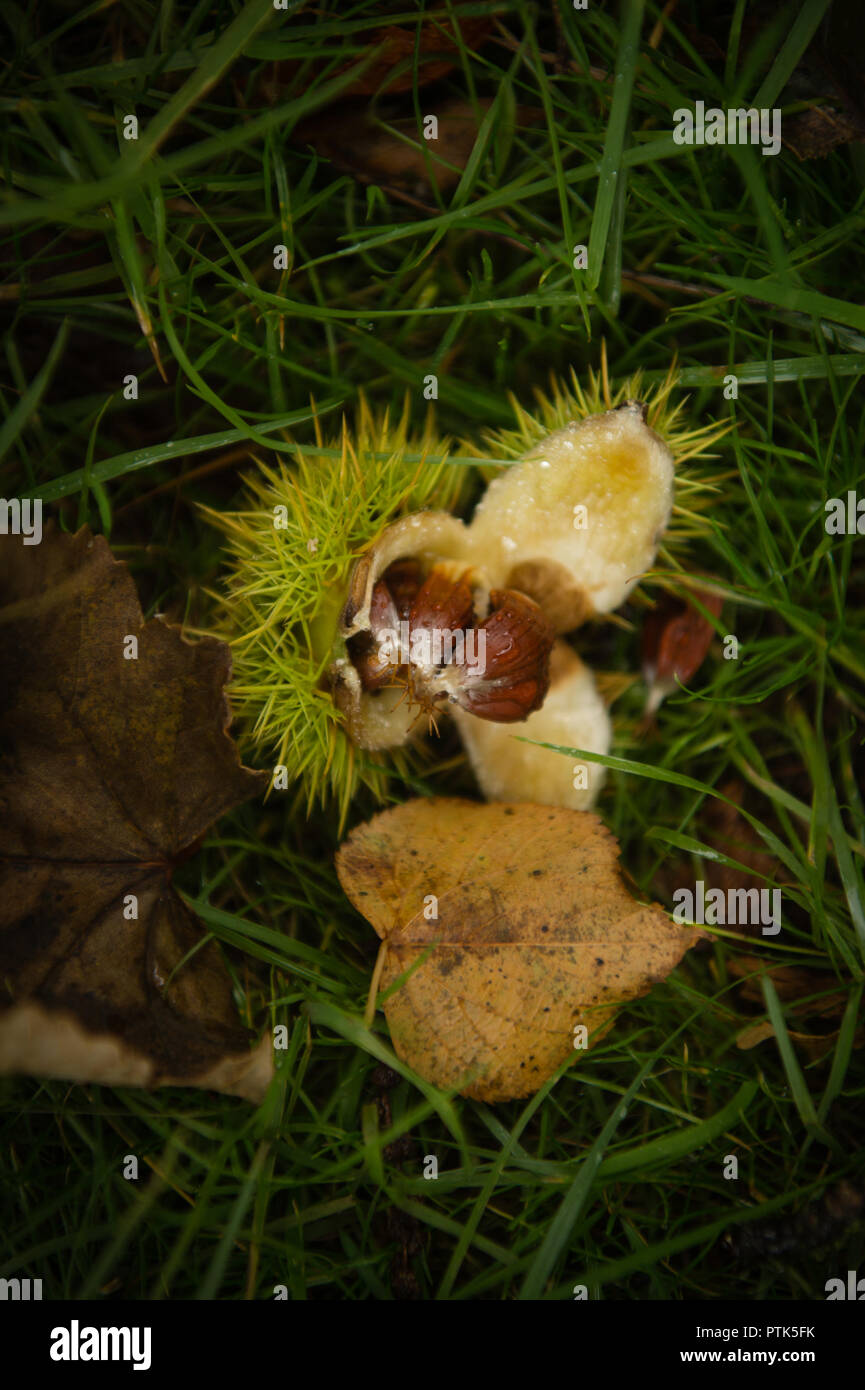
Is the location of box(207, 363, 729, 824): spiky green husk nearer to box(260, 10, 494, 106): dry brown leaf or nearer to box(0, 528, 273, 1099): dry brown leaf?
box(0, 528, 273, 1099): dry brown leaf

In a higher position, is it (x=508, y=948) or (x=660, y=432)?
(x=660, y=432)

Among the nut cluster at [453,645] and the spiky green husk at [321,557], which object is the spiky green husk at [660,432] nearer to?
the spiky green husk at [321,557]

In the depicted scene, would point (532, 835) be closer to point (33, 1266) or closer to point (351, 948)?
point (351, 948)

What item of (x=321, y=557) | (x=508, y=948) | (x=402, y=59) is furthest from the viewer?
(x=402, y=59)

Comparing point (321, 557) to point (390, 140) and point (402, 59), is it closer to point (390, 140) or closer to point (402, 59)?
point (390, 140)

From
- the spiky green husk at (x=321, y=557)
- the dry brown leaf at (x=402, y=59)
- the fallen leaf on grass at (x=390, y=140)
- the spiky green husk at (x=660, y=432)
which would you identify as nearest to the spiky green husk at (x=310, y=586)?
the spiky green husk at (x=321, y=557)

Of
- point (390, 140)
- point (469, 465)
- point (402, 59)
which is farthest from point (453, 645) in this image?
point (402, 59)
